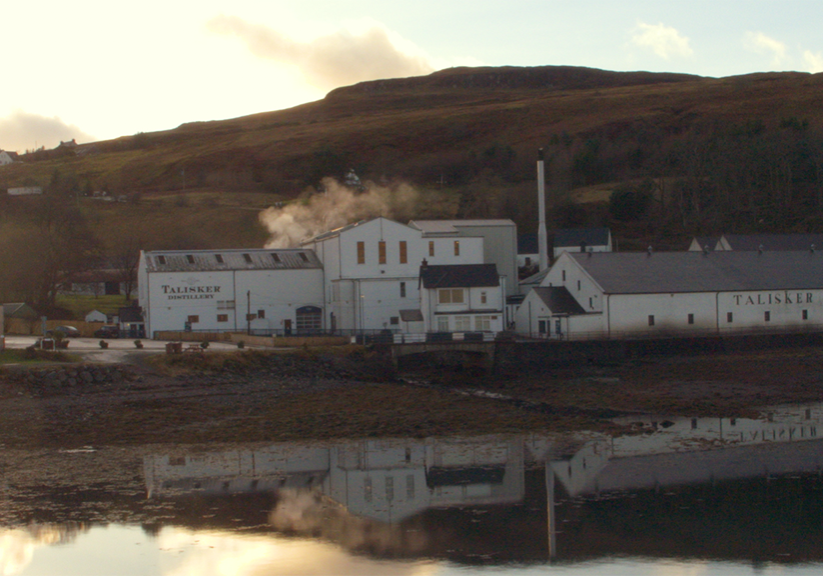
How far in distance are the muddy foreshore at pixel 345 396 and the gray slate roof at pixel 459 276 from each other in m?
6.42

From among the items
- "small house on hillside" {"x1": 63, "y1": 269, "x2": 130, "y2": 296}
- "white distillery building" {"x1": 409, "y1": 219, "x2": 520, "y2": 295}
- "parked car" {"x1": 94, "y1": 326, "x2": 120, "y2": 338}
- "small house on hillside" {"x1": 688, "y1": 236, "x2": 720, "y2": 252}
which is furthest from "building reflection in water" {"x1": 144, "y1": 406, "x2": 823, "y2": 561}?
"small house on hillside" {"x1": 63, "y1": 269, "x2": 130, "y2": 296}

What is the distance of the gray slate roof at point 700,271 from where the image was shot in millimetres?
44500

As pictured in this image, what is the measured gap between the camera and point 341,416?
88.3ft

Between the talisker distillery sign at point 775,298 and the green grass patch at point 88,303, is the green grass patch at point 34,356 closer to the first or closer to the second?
the green grass patch at point 88,303

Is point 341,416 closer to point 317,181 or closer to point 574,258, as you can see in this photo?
point 574,258

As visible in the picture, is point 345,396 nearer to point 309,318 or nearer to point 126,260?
point 309,318

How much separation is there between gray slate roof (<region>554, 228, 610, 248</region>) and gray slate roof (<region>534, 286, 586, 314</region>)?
3066 centimetres

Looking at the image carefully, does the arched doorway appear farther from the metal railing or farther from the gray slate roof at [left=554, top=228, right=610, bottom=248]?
the gray slate roof at [left=554, top=228, right=610, bottom=248]

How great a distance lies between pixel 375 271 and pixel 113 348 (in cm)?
1606

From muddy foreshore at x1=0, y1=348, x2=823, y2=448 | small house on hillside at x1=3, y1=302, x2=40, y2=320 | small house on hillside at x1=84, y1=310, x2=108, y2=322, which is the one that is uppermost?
small house on hillside at x1=3, y1=302, x2=40, y2=320

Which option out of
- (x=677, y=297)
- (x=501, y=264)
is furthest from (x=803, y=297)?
(x=501, y=264)

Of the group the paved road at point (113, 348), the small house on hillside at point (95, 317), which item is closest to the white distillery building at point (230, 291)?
the paved road at point (113, 348)

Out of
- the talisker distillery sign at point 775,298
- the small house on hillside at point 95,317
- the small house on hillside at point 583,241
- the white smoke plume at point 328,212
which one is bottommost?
the talisker distillery sign at point 775,298

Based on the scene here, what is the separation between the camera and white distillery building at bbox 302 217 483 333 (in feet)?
160
